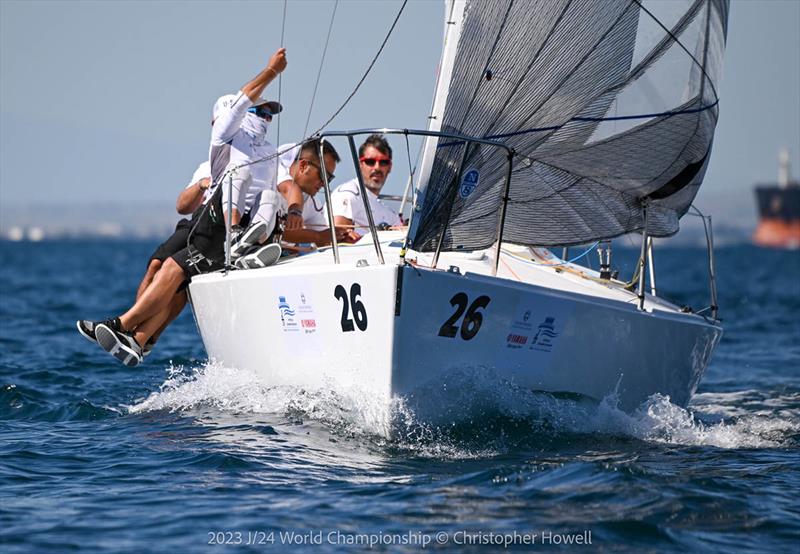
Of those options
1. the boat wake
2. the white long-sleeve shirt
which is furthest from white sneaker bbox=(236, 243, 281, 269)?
the boat wake

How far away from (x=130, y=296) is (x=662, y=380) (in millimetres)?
16403

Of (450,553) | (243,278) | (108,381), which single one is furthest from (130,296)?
(450,553)

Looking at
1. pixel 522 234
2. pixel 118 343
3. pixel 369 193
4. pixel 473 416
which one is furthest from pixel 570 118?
pixel 118 343

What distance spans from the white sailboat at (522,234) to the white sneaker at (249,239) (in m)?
0.27

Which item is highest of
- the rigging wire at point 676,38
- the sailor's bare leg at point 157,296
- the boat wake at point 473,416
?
the rigging wire at point 676,38

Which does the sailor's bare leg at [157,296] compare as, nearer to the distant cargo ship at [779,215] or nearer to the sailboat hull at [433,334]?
the sailboat hull at [433,334]

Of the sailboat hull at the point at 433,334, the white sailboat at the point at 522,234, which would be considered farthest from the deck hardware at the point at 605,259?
the sailboat hull at the point at 433,334

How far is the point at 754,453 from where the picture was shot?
21.3 feet

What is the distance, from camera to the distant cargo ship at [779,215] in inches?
3570

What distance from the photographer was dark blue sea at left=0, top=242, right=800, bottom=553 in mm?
4637

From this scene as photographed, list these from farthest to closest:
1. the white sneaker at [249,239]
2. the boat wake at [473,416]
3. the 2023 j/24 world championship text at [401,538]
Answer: the white sneaker at [249,239], the boat wake at [473,416], the 2023 j/24 world championship text at [401,538]

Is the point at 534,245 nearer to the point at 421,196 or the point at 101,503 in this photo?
the point at 421,196

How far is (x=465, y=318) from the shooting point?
6020mm

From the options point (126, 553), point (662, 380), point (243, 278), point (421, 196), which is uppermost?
point (421, 196)
